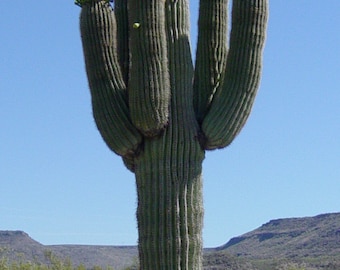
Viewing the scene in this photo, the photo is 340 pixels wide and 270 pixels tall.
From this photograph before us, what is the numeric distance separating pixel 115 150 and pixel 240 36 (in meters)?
2.10

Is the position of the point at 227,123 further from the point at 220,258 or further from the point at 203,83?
the point at 220,258

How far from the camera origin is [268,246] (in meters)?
138

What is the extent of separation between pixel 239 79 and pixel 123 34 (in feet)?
5.76

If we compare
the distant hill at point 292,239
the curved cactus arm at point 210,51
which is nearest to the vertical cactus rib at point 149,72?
the curved cactus arm at point 210,51

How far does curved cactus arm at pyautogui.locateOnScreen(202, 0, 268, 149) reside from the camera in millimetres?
10695

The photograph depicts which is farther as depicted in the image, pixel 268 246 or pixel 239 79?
pixel 268 246

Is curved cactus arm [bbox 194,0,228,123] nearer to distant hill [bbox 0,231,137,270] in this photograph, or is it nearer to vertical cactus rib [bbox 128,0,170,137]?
vertical cactus rib [bbox 128,0,170,137]

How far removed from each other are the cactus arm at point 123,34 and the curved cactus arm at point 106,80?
372 mm

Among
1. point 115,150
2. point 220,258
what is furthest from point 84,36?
point 220,258

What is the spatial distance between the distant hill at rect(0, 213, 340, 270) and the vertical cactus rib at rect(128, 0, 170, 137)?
3227 inches

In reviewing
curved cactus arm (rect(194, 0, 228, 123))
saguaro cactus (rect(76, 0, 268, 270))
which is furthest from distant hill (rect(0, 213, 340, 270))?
saguaro cactus (rect(76, 0, 268, 270))

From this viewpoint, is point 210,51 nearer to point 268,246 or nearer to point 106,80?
point 106,80

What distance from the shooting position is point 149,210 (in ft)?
34.0

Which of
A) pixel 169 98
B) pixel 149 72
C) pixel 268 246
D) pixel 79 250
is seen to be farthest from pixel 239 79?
pixel 268 246
